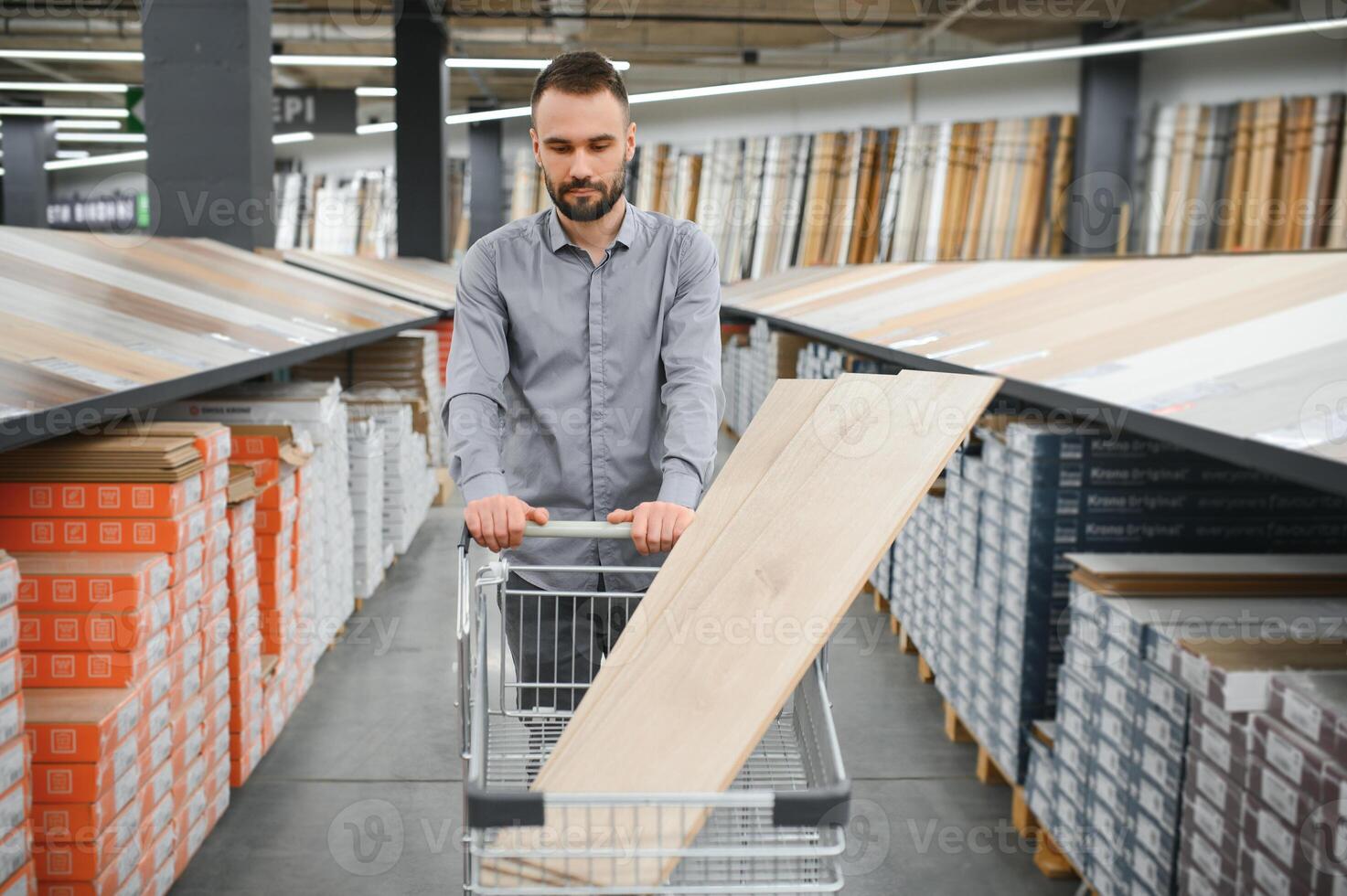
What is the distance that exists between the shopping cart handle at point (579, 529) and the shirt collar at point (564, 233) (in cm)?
61

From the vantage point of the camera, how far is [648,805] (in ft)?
3.64

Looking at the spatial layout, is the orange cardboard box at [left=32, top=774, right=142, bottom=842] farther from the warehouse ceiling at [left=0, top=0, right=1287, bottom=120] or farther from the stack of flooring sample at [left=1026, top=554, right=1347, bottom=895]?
the warehouse ceiling at [left=0, top=0, right=1287, bottom=120]

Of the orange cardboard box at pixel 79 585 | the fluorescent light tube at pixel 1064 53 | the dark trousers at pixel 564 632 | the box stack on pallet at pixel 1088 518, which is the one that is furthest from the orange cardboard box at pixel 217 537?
the fluorescent light tube at pixel 1064 53

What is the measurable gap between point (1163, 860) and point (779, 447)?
114cm

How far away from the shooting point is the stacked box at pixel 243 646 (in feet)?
9.50

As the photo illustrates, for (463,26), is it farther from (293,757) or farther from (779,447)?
(779,447)

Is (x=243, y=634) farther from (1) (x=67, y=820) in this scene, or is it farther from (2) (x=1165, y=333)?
(2) (x=1165, y=333)

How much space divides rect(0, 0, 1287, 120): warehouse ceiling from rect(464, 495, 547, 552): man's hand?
9.05 m

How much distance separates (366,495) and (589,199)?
3.08 m

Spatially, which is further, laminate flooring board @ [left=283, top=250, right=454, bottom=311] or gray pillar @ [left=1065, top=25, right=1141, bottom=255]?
gray pillar @ [left=1065, top=25, right=1141, bottom=255]

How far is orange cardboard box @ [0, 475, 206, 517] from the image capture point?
89.3 inches

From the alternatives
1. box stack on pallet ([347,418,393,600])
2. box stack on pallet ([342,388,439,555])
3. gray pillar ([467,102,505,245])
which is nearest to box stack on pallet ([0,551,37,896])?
box stack on pallet ([347,418,393,600])

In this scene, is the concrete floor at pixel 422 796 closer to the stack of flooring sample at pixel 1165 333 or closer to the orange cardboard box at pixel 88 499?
the orange cardboard box at pixel 88 499

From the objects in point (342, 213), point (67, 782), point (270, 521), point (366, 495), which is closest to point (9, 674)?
point (67, 782)
